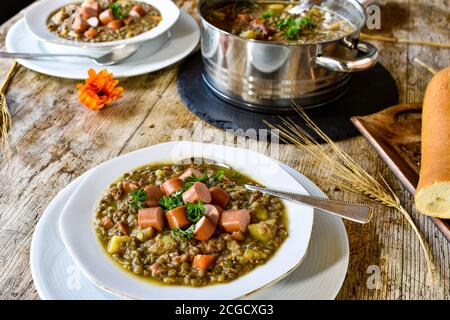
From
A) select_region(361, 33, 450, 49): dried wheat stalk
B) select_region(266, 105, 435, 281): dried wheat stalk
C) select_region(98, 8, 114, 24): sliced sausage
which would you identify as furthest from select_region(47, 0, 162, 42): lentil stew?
select_region(361, 33, 450, 49): dried wheat stalk

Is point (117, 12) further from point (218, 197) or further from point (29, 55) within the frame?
point (218, 197)

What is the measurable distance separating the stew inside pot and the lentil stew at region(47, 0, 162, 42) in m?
0.44

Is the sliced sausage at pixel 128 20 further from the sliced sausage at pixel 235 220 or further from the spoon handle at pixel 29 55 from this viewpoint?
the sliced sausage at pixel 235 220

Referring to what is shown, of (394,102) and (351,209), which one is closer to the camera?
(351,209)

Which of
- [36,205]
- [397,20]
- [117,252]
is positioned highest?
[117,252]

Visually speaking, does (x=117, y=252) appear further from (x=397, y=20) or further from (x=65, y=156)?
(x=397, y=20)

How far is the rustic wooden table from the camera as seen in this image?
1.81 metres

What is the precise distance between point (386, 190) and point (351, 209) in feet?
1.28

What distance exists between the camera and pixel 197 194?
1.79m

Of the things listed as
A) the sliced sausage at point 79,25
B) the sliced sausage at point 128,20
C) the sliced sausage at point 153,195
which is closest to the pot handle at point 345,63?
the sliced sausage at point 153,195

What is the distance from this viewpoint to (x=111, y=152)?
2.35 metres

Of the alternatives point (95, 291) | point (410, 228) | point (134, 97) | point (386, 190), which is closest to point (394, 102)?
point (386, 190)

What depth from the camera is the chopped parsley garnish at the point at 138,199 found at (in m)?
1.82

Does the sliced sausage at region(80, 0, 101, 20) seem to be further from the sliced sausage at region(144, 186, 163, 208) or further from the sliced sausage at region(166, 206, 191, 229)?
the sliced sausage at region(166, 206, 191, 229)
